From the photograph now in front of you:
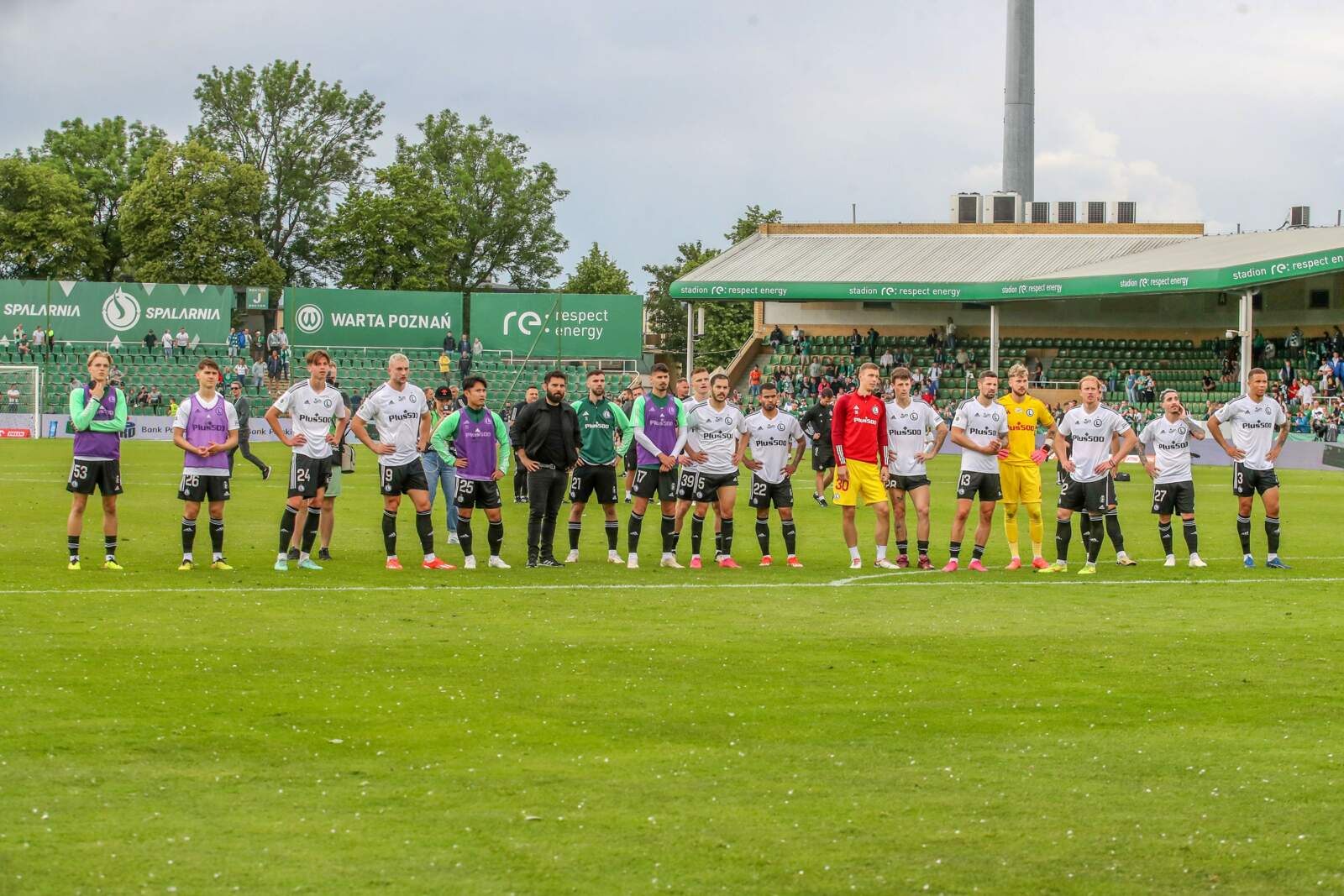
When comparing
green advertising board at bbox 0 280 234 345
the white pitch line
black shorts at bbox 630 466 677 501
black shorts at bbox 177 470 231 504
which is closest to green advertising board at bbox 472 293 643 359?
green advertising board at bbox 0 280 234 345

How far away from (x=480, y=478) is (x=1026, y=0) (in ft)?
226

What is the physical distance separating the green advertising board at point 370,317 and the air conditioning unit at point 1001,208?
1060 inches

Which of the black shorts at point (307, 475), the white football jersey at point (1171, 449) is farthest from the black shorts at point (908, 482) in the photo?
the black shorts at point (307, 475)

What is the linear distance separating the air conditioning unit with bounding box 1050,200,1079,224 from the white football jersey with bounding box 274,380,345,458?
6403 centimetres

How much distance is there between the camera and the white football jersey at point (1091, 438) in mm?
16844

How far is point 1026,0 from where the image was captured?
3098 inches

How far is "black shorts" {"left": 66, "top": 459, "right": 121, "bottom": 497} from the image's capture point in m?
15.5

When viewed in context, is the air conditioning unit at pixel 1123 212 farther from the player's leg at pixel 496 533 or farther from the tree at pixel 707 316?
the player's leg at pixel 496 533

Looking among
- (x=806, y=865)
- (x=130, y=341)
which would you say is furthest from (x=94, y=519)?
(x=130, y=341)

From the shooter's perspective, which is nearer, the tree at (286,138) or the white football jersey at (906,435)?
the white football jersey at (906,435)

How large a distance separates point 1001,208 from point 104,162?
54.0m

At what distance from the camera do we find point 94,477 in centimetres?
1558

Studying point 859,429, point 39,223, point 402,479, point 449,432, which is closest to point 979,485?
point 859,429

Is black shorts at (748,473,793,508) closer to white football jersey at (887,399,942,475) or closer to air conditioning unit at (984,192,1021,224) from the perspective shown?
white football jersey at (887,399,942,475)
